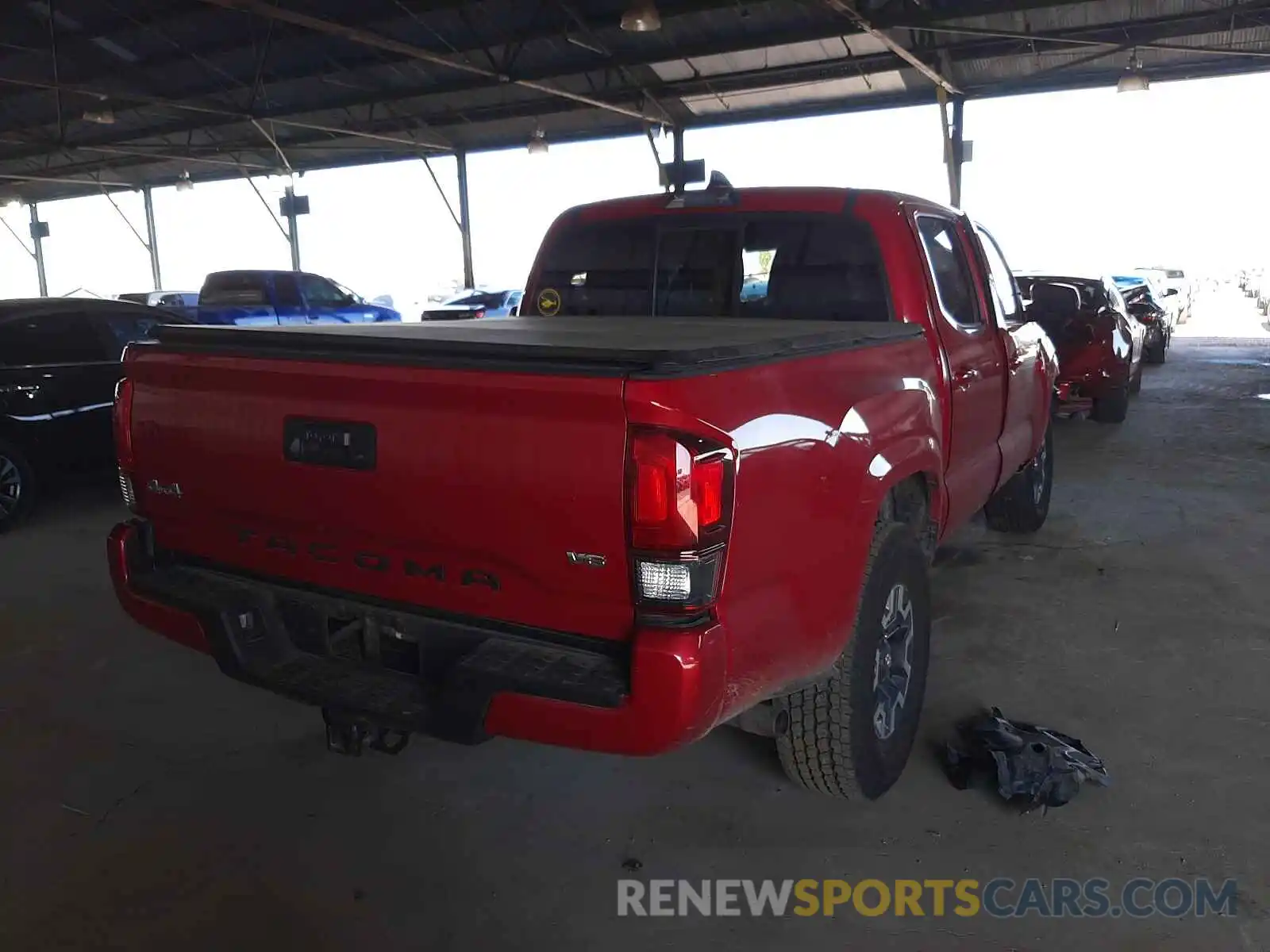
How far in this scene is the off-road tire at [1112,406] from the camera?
9.77 meters

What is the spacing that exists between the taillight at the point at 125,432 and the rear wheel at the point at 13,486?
449cm

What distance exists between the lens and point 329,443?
Answer: 2.32 meters

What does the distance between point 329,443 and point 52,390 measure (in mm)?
5357

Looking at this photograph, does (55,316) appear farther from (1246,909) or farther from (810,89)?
(810,89)

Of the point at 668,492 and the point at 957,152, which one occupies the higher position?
the point at 957,152

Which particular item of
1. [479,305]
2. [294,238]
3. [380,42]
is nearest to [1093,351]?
[380,42]

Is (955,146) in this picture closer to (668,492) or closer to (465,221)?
(465,221)

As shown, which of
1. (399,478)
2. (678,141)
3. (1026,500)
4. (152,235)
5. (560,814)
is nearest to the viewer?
(399,478)

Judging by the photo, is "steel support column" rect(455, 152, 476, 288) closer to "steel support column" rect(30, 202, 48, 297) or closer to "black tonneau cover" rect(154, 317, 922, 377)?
"steel support column" rect(30, 202, 48, 297)

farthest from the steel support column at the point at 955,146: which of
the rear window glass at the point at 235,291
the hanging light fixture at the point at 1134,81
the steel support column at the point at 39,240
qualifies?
the steel support column at the point at 39,240

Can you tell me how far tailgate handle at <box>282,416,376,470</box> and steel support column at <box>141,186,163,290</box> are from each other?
96.1 ft

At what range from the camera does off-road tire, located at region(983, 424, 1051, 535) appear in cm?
570

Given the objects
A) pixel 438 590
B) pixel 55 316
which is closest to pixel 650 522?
pixel 438 590

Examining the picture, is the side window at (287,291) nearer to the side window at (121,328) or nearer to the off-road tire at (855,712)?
the side window at (121,328)
